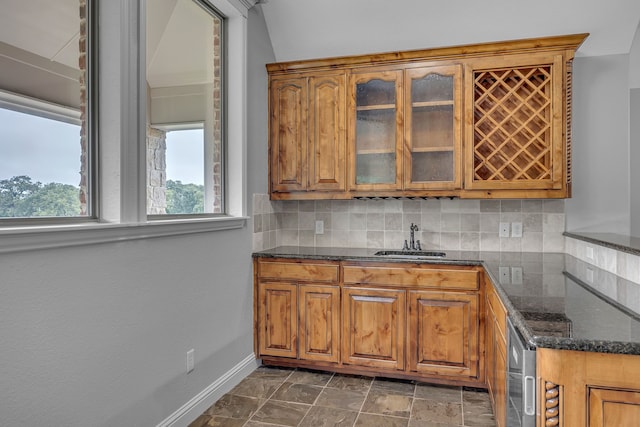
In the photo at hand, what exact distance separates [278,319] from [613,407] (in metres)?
2.26

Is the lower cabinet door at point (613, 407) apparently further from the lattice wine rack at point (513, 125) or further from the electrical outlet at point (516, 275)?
the lattice wine rack at point (513, 125)

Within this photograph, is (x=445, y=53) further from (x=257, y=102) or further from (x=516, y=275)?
(x=516, y=275)

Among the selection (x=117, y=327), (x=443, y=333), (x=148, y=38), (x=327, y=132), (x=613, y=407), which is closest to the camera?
(x=613, y=407)

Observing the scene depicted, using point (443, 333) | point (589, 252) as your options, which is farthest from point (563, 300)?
point (443, 333)

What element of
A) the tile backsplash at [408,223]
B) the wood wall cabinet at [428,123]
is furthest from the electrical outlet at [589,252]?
the tile backsplash at [408,223]

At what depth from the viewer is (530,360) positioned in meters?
1.20

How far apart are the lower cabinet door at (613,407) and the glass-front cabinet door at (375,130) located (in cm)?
211

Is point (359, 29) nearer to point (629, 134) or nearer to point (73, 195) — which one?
point (629, 134)

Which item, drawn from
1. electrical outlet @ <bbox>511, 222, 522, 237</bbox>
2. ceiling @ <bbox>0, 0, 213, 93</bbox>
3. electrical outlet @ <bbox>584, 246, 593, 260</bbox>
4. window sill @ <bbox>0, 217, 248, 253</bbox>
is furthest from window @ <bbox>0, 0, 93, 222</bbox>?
electrical outlet @ <bbox>511, 222, 522, 237</bbox>

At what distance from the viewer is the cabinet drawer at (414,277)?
9.04 feet

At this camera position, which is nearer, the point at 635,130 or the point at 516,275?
the point at 516,275

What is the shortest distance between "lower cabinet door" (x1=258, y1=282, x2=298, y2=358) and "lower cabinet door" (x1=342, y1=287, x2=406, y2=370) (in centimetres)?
36

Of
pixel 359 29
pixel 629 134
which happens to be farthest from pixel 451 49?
pixel 629 134

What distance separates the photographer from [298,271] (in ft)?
10.0
